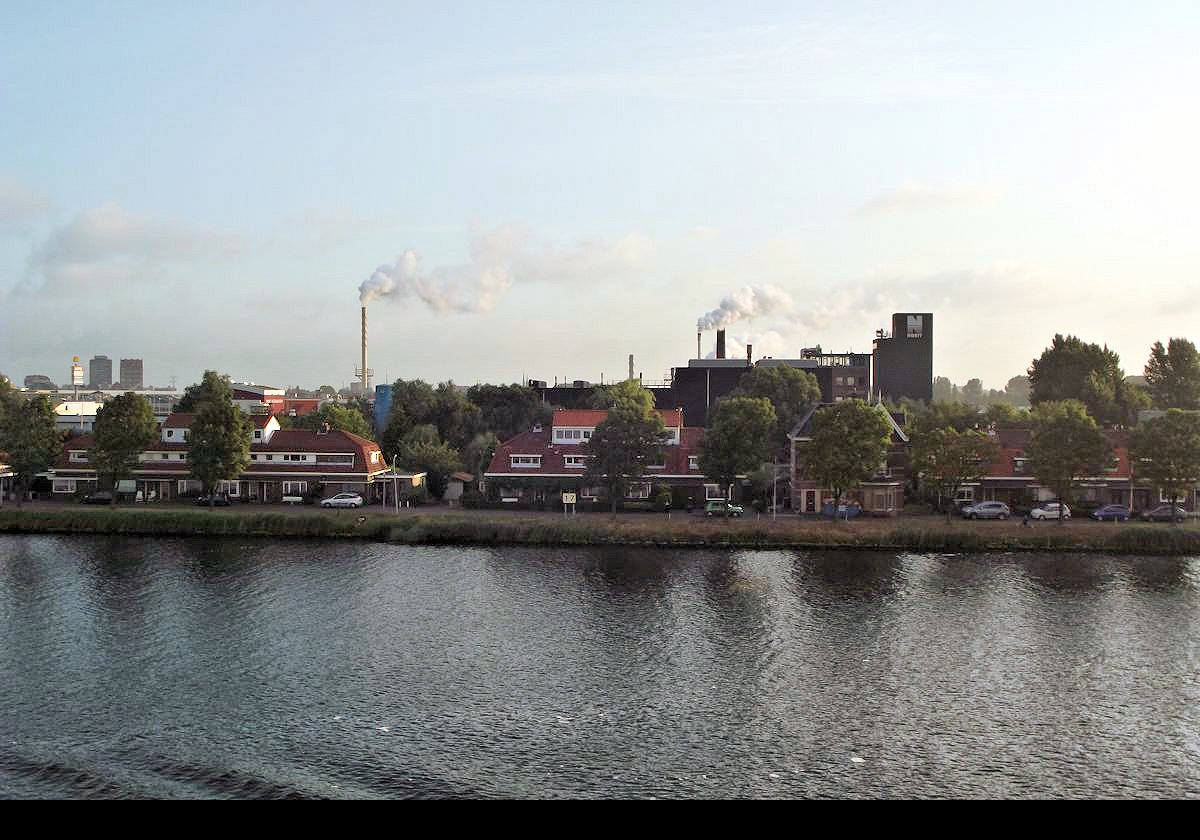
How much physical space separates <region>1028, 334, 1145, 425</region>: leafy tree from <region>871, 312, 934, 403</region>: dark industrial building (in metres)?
21.1

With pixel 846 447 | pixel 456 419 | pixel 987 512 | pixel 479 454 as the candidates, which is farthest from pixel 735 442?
pixel 456 419

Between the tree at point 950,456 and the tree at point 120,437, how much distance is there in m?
53.6

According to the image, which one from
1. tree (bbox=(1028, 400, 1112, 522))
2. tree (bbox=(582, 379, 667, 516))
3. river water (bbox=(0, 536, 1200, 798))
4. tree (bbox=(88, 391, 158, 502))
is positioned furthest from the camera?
tree (bbox=(88, 391, 158, 502))

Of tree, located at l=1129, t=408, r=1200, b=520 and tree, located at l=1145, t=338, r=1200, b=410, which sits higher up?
tree, located at l=1145, t=338, r=1200, b=410

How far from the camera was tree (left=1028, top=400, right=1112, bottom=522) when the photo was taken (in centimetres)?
5894

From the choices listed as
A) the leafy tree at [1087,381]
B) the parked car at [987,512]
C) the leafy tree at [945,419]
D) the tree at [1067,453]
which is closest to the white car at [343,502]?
the leafy tree at [945,419]

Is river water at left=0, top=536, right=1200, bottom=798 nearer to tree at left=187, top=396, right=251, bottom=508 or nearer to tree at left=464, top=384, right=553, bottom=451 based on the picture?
tree at left=187, top=396, right=251, bottom=508

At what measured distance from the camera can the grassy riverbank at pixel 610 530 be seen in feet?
178

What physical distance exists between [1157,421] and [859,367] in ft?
204

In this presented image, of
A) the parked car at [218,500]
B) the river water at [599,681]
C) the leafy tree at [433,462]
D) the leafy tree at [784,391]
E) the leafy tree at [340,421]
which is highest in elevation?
the leafy tree at [784,391]

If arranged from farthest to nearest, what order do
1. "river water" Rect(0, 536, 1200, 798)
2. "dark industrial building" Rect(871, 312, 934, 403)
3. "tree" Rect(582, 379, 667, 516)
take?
"dark industrial building" Rect(871, 312, 934, 403) < "tree" Rect(582, 379, 667, 516) < "river water" Rect(0, 536, 1200, 798)

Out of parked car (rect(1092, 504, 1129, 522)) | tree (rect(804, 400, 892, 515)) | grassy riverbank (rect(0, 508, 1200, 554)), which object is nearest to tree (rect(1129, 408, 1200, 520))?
parked car (rect(1092, 504, 1129, 522))

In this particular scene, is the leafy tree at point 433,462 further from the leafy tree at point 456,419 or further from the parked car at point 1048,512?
the parked car at point 1048,512

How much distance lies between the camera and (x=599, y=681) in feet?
96.9
